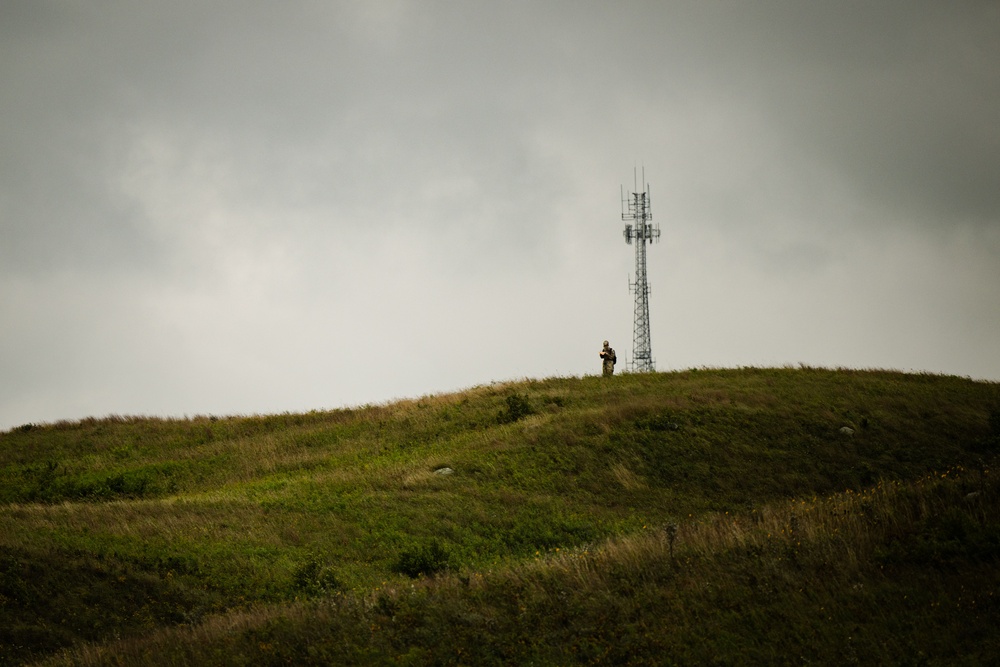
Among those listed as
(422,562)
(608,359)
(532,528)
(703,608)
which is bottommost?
(422,562)

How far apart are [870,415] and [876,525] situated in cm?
2210

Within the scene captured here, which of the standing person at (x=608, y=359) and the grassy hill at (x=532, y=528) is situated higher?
the standing person at (x=608, y=359)

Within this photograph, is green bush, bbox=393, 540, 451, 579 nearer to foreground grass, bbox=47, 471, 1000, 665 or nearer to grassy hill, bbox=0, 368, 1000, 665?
grassy hill, bbox=0, 368, 1000, 665

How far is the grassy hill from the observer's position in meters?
13.4

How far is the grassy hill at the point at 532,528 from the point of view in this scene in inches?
527

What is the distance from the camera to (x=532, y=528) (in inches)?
1006

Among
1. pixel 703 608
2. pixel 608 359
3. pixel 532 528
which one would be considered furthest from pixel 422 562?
pixel 608 359

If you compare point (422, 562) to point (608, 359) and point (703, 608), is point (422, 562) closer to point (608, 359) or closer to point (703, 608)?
point (703, 608)

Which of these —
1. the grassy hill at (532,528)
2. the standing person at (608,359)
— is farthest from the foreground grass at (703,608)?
the standing person at (608,359)

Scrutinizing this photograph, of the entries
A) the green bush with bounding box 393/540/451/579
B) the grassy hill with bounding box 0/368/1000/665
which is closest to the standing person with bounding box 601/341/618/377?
the grassy hill with bounding box 0/368/1000/665

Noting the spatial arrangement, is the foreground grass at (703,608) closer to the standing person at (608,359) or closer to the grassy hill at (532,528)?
the grassy hill at (532,528)

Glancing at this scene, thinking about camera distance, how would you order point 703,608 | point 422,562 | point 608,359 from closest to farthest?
point 703,608
point 422,562
point 608,359

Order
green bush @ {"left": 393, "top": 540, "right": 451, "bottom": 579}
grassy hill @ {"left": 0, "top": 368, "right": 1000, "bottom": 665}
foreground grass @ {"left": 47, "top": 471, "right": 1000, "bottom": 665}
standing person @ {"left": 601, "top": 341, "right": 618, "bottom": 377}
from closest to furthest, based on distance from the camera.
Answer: foreground grass @ {"left": 47, "top": 471, "right": 1000, "bottom": 665} < grassy hill @ {"left": 0, "top": 368, "right": 1000, "bottom": 665} < green bush @ {"left": 393, "top": 540, "right": 451, "bottom": 579} < standing person @ {"left": 601, "top": 341, "right": 618, "bottom": 377}

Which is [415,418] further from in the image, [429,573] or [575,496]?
[429,573]
